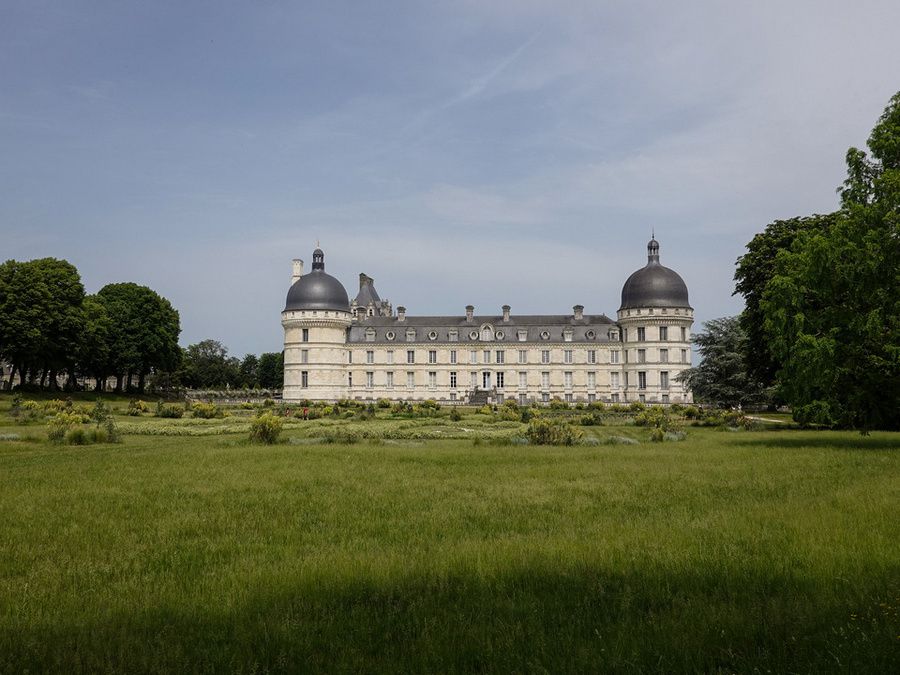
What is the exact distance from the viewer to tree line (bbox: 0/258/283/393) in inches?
1827

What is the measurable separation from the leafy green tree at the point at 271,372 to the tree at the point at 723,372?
2432 inches

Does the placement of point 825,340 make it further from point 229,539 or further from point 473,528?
point 229,539

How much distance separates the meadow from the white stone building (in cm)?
4962

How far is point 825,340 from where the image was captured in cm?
1828

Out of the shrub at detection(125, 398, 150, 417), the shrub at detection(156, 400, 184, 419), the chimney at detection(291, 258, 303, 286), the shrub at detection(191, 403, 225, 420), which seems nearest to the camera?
the shrub at detection(156, 400, 184, 419)

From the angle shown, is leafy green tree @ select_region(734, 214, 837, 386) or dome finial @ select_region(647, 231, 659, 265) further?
dome finial @ select_region(647, 231, 659, 265)

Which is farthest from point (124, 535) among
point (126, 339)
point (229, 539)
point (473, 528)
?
point (126, 339)

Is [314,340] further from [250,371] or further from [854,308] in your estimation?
[854,308]

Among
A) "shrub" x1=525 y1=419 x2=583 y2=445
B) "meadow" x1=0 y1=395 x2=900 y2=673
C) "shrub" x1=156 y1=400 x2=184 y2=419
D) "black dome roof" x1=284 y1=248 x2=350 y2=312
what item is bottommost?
"meadow" x1=0 y1=395 x2=900 y2=673

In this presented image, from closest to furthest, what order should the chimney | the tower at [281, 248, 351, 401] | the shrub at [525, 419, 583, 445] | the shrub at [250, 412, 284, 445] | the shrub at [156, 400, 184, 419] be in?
the shrub at [250, 412, 284, 445]
the shrub at [525, 419, 583, 445]
the shrub at [156, 400, 184, 419]
the tower at [281, 248, 351, 401]
the chimney

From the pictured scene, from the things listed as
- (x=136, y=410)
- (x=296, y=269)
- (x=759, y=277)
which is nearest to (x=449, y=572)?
(x=759, y=277)

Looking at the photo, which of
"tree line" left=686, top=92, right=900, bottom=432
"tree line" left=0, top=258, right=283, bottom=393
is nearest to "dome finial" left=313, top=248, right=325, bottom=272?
"tree line" left=0, top=258, right=283, bottom=393

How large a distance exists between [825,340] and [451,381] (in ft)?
160

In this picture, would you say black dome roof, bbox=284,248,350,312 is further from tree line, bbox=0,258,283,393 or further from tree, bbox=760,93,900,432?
tree, bbox=760,93,900,432
